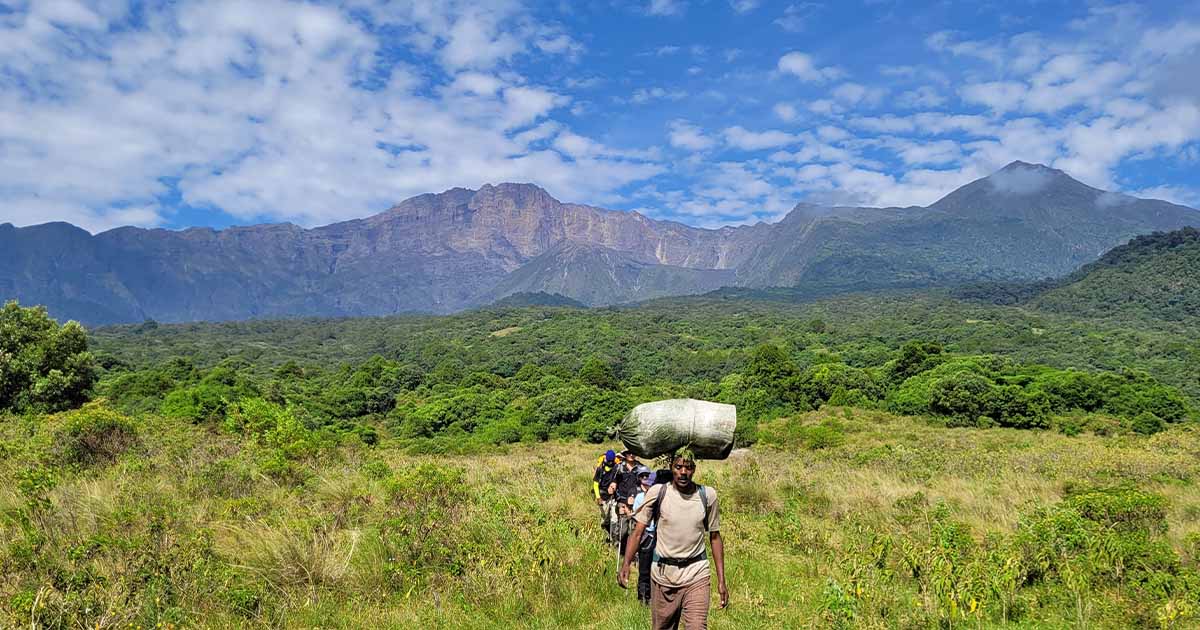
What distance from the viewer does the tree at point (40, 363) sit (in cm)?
1995

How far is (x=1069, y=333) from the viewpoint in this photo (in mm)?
79062

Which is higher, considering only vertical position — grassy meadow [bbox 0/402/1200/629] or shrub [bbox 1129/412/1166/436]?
grassy meadow [bbox 0/402/1200/629]

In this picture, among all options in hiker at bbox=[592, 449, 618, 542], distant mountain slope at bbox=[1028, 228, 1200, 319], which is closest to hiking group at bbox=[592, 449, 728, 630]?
hiker at bbox=[592, 449, 618, 542]

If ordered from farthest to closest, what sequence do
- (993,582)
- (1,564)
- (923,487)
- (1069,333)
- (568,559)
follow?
(1069,333) → (923,487) → (568,559) → (993,582) → (1,564)

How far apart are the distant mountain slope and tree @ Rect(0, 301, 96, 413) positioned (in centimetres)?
13818

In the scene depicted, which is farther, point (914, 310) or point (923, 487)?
point (914, 310)

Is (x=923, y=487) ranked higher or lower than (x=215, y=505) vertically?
lower

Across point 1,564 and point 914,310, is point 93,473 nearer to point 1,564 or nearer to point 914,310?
point 1,564

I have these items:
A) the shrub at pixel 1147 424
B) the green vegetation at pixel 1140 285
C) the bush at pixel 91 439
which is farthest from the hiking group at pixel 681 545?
the green vegetation at pixel 1140 285

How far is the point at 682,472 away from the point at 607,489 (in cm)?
282

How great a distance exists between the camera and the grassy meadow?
4.62 meters

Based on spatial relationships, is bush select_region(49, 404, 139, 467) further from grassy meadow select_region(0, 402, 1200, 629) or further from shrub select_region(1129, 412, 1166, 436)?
shrub select_region(1129, 412, 1166, 436)

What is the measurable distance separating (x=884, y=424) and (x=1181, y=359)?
53.1 metres

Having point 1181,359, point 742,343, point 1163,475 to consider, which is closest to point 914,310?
point 742,343
